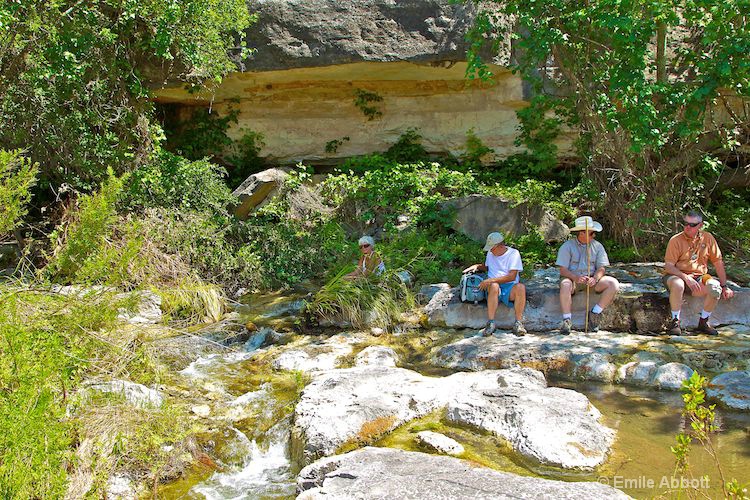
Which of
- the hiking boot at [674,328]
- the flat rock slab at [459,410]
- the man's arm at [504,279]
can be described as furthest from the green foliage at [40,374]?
the hiking boot at [674,328]

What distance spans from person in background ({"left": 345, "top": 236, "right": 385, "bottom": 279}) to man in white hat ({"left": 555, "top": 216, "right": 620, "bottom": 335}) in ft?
7.16

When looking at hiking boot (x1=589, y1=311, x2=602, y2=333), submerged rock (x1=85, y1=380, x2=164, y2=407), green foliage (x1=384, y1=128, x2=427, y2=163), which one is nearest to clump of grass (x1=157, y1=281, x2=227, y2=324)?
submerged rock (x1=85, y1=380, x2=164, y2=407)

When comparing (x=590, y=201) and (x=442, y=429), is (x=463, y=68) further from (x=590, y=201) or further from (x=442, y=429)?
(x=442, y=429)

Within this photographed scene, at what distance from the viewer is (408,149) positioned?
12453 mm

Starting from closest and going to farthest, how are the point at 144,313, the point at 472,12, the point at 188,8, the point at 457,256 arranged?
the point at 144,313, the point at 188,8, the point at 457,256, the point at 472,12

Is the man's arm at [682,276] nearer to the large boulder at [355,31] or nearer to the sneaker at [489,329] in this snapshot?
the sneaker at [489,329]

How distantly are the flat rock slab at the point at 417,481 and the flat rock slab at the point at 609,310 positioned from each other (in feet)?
11.2

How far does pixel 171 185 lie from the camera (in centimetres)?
995

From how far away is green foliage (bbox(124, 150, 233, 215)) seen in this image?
377 inches

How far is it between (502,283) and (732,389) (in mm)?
2427

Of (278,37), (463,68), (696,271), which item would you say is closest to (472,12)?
(463,68)

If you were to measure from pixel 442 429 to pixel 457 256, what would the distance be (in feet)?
16.7

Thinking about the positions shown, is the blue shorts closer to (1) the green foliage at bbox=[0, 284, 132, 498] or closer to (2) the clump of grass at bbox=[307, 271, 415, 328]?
(2) the clump of grass at bbox=[307, 271, 415, 328]

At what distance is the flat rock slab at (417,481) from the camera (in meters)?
3.23
